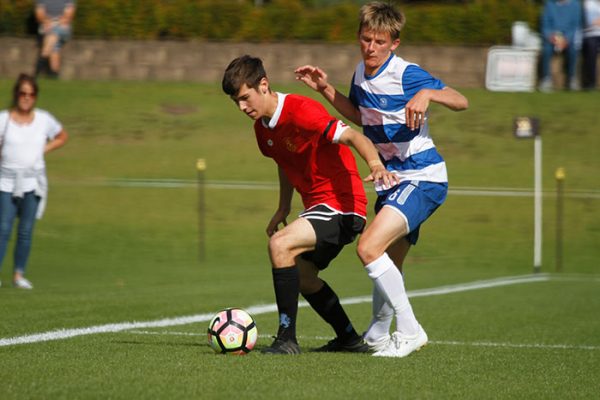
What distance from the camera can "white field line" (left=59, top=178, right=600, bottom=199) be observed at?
2133 centimetres

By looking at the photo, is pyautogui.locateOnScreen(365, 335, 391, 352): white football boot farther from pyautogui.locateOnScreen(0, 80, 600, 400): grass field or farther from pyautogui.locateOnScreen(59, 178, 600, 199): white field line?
pyautogui.locateOnScreen(59, 178, 600, 199): white field line

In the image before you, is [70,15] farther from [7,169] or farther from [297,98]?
[297,98]

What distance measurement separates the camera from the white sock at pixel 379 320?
26.0ft

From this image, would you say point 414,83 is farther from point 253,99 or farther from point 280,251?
point 280,251

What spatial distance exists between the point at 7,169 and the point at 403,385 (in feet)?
26.4

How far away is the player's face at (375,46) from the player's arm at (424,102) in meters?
0.41

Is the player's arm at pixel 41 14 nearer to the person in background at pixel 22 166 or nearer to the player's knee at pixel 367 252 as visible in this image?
the person in background at pixel 22 166

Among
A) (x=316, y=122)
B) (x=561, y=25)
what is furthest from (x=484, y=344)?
(x=561, y=25)

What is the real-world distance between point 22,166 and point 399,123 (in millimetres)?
6632

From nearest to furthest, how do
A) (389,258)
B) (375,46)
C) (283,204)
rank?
(389,258) → (375,46) → (283,204)

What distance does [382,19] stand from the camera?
7473 millimetres

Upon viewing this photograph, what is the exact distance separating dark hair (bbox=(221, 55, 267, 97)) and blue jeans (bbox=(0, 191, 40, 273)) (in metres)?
6.35

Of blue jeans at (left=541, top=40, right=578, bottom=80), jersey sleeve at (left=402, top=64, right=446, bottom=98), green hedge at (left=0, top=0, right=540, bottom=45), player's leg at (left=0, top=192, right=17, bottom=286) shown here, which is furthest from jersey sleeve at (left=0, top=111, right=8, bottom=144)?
blue jeans at (left=541, top=40, right=578, bottom=80)

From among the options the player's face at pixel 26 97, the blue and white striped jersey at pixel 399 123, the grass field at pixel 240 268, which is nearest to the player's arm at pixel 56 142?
the player's face at pixel 26 97
